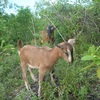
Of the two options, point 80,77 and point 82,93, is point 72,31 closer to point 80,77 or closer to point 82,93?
point 80,77

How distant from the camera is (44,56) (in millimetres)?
6008

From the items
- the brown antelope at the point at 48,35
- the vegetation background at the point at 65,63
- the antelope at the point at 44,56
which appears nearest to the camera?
the antelope at the point at 44,56

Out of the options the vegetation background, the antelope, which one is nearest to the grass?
the vegetation background

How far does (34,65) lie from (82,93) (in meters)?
1.46

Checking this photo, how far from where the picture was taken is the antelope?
5326 millimetres

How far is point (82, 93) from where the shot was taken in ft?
17.3

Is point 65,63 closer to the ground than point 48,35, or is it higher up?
closer to the ground

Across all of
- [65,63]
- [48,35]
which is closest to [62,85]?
[65,63]

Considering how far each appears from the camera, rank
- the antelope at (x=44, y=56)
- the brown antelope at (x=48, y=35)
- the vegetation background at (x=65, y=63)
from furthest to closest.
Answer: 1. the brown antelope at (x=48, y=35)
2. the vegetation background at (x=65, y=63)
3. the antelope at (x=44, y=56)

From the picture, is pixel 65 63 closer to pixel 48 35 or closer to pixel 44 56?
pixel 44 56

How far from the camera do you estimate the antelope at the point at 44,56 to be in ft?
17.5

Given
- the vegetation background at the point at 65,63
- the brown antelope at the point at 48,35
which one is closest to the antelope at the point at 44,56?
the vegetation background at the point at 65,63

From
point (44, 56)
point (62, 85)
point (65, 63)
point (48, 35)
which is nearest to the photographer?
point (62, 85)

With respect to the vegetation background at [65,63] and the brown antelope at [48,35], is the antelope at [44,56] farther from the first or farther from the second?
the brown antelope at [48,35]
